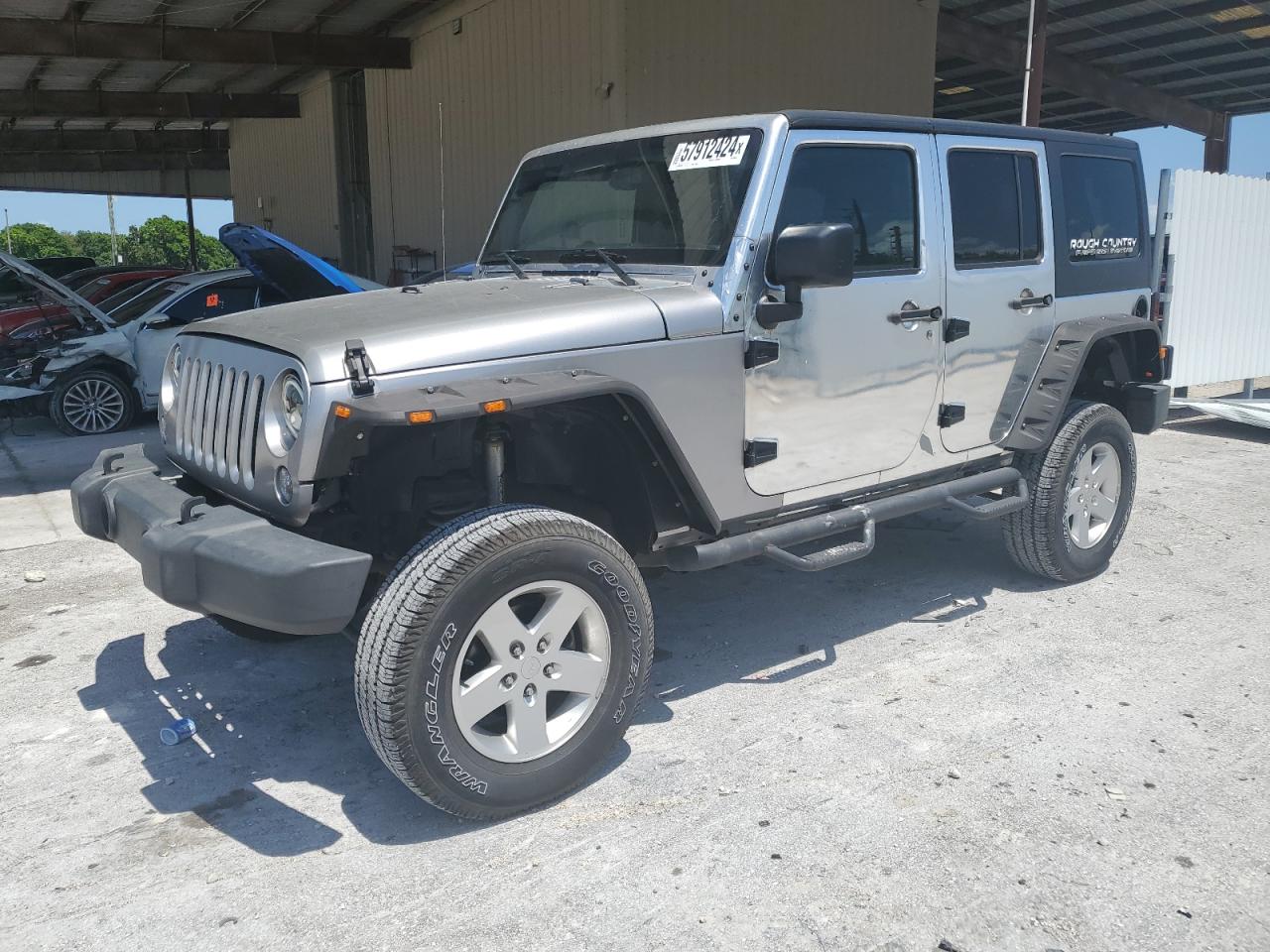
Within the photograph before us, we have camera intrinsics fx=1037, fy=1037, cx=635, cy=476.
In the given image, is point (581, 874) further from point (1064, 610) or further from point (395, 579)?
point (1064, 610)

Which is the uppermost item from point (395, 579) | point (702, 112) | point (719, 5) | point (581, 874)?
point (719, 5)

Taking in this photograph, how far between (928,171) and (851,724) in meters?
2.21

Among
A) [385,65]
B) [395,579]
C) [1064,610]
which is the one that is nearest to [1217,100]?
[385,65]

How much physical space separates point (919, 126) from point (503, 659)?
9.01ft

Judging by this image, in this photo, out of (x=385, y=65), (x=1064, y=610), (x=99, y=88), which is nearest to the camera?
(x=1064, y=610)

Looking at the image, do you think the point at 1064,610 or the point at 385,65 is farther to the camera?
the point at 385,65

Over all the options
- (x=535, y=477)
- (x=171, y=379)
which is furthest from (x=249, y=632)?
(x=535, y=477)

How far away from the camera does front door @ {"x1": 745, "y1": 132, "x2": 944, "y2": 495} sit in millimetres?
3650

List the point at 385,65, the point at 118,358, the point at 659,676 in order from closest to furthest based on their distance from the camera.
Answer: the point at 659,676, the point at 118,358, the point at 385,65

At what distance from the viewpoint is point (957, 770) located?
10.8 ft

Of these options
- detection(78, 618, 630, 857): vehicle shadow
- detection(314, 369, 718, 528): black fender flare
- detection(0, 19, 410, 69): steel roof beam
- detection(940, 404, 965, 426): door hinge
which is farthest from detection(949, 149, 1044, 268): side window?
detection(0, 19, 410, 69): steel roof beam

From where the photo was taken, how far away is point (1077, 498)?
5.00 metres

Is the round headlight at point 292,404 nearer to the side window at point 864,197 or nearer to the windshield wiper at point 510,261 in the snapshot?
the windshield wiper at point 510,261

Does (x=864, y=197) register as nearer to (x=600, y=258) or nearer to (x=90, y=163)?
(x=600, y=258)
